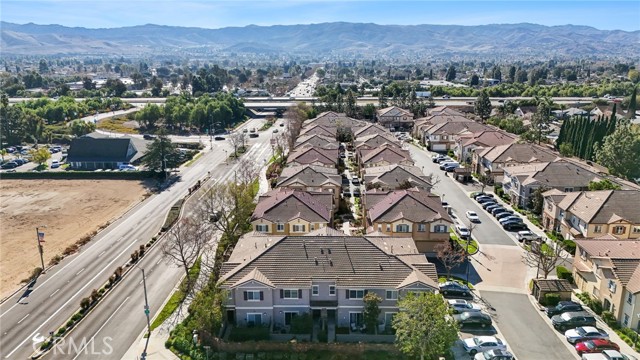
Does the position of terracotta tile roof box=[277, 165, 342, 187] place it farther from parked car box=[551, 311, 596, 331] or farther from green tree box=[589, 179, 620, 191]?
green tree box=[589, 179, 620, 191]

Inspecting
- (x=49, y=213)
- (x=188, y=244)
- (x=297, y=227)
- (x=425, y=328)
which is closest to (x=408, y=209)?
(x=297, y=227)

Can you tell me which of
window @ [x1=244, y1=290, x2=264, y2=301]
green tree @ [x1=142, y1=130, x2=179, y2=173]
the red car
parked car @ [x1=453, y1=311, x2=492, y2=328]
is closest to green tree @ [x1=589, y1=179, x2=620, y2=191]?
the red car

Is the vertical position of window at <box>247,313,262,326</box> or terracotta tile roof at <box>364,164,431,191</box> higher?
terracotta tile roof at <box>364,164,431,191</box>

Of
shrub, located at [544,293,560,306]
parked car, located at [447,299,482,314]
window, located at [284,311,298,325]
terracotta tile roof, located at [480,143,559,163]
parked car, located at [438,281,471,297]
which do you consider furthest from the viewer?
terracotta tile roof, located at [480,143,559,163]

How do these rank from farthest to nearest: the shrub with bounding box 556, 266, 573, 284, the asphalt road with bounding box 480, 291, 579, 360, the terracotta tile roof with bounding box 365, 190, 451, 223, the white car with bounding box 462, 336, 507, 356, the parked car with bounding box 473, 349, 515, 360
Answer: the terracotta tile roof with bounding box 365, 190, 451, 223 → the shrub with bounding box 556, 266, 573, 284 → the asphalt road with bounding box 480, 291, 579, 360 → the white car with bounding box 462, 336, 507, 356 → the parked car with bounding box 473, 349, 515, 360

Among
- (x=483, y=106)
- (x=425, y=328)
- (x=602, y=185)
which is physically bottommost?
(x=425, y=328)

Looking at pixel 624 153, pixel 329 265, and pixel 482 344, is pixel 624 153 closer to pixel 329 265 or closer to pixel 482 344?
pixel 482 344

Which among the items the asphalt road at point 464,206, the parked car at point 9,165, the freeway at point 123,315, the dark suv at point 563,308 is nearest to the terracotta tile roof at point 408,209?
the asphalt road at point 464,206
